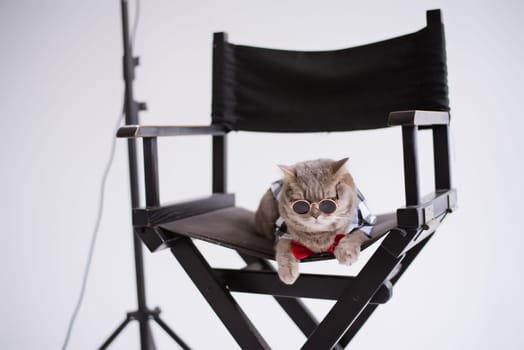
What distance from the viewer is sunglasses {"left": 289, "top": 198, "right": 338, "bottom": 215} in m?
1.18

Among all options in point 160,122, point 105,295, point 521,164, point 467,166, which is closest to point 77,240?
point 105,295

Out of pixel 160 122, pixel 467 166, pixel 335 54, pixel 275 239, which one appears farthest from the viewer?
pixel 160 122

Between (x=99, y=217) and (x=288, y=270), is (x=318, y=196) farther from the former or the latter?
(x=99, y=217)

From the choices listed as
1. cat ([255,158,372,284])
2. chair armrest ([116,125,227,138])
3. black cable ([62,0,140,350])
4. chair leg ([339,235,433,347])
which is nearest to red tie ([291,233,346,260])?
cat ([255,158,372,284])

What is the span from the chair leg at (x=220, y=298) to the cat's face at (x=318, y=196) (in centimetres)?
22

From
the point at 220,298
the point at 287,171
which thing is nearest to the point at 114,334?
the point at 220,298

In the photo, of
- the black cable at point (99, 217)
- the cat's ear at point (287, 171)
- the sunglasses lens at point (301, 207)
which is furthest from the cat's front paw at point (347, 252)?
the black cable at point (99, 217)

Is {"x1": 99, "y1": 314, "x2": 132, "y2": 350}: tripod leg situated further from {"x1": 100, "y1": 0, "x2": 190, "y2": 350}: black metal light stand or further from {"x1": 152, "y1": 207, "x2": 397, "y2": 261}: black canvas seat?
{"x1": 152, "y1": 207, "x2": 397, "y2": 261}: black canvas seat

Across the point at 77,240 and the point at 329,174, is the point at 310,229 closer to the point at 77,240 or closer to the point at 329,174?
the point at 329,174

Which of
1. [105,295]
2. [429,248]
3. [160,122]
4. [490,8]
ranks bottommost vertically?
[105,295]

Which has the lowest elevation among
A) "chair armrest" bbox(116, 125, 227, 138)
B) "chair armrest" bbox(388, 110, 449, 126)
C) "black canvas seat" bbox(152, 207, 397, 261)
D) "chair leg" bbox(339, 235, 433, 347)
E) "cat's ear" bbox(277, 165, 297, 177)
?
"chair leg" bbox(339, 235, 433, 347)

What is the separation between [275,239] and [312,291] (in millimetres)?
178

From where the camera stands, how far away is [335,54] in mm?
1715

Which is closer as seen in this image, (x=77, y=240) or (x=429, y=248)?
(x=429, y=248)
